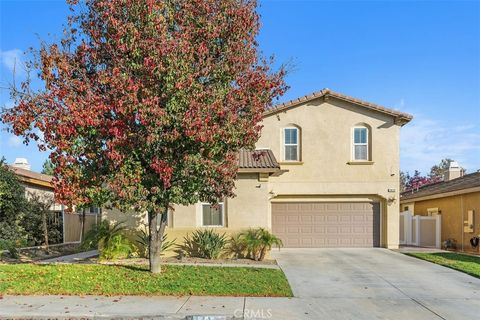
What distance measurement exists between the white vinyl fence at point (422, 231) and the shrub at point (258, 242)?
11.0 metres

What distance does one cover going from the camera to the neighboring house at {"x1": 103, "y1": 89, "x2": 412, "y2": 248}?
65.8ft

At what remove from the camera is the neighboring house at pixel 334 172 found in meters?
20.0

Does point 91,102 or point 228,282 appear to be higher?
point 91,102

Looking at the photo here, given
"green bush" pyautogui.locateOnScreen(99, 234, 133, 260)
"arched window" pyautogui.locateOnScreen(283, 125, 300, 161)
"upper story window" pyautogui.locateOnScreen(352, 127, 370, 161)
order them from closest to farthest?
1. "green bush" pyautogui.locateOnScreen(99, 234, 133, 260)
2. "upper story window" pyautogui.locateOnScreen(352, 127, 370, 161)
3. "arched window" pyautogui.locateOnScreen(283, 125, 300, 161)

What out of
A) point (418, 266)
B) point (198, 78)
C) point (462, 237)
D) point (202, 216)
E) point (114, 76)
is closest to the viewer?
point (114, 76)

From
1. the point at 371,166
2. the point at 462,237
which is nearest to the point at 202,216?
the point at 371,166

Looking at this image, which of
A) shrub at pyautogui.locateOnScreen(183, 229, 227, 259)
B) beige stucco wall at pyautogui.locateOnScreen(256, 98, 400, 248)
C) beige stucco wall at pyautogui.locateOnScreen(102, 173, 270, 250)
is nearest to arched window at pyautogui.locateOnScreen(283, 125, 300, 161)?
beige stucco wall at pyautogui.locateOnScreen(256, 98, 400, 248)

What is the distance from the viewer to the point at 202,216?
16000mm

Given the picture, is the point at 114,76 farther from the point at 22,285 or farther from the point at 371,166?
the point at 371,166

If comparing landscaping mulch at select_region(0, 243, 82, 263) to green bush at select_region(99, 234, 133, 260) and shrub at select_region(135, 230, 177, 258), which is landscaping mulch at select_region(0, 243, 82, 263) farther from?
shrub at select_region(135, 230, 177, 258)

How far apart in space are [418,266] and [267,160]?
20.5ft

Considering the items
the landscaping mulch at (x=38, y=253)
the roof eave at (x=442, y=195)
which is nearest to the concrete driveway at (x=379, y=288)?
the roof eave at (x=442, y=195)

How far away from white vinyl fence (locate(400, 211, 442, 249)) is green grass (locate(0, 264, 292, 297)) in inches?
520

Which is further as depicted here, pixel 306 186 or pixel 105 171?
pixel 306 186
